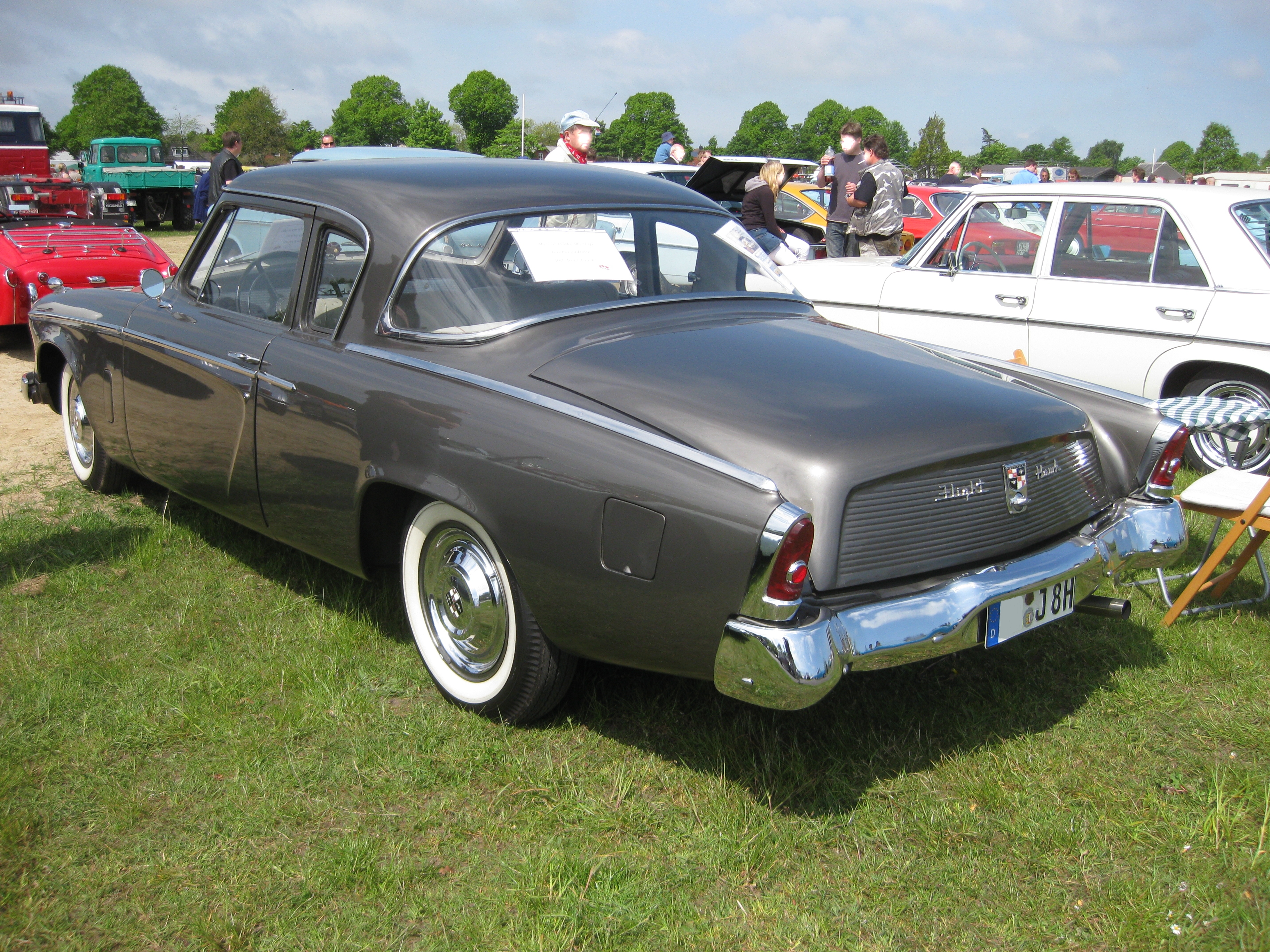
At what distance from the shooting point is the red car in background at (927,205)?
14875 mm

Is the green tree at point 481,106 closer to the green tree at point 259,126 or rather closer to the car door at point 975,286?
the green tree at point 259,126

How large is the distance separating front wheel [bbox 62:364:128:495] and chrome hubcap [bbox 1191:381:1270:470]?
5464mm

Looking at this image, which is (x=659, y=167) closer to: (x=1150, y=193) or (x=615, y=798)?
(x=1150, y=193)

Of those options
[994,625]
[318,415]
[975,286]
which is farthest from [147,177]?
[994,625]

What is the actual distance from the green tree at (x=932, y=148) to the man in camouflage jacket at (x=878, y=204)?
11088 centimetres

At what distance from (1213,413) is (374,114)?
118 m

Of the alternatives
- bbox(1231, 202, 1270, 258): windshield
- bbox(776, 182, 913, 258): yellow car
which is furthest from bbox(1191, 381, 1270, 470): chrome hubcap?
bbox(776, 182, 913, 258): yellow car

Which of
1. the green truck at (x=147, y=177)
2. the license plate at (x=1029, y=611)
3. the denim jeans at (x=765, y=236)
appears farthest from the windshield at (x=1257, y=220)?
the green truck at (x=147, y=177)

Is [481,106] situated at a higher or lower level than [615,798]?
higher

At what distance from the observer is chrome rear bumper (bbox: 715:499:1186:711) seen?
2289 millimetres

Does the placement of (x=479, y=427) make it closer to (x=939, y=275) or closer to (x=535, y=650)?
(x=535, y=650)

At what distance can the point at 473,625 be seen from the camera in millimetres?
3064

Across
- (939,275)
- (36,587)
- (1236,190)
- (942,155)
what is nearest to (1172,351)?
(1236,190)

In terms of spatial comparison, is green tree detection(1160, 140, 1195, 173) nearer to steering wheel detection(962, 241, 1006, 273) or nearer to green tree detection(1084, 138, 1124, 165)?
green tree detection(1084, 138, 1124, 165)
